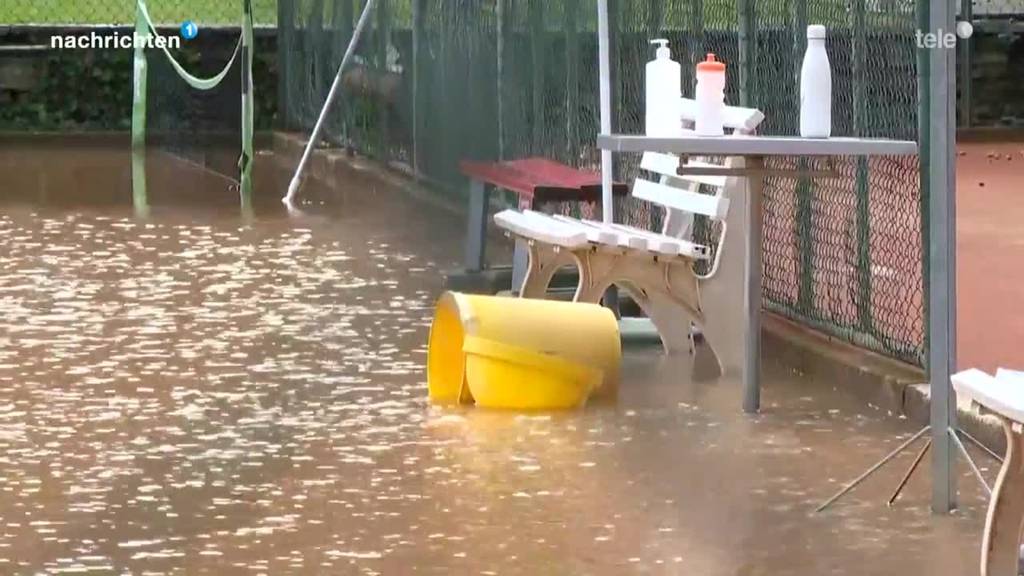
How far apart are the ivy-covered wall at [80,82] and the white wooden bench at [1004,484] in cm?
1660

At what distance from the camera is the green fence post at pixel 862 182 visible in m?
7.65

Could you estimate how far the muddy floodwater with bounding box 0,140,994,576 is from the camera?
538 cm

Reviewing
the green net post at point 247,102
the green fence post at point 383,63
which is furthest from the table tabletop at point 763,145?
the green fence post at point 383,63

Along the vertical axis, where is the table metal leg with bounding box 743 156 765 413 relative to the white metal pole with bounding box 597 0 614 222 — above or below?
below

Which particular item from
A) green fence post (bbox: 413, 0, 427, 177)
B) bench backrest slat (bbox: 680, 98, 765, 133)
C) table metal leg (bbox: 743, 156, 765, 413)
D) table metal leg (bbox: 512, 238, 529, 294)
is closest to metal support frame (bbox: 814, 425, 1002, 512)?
table metal leg (bbox: 743, 156, 765, 413)

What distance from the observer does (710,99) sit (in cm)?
657

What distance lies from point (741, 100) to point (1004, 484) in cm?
418

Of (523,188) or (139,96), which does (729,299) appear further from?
(139,96)

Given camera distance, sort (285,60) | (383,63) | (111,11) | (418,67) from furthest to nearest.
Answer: (111,11), (285,60), (383,63), (418,67)

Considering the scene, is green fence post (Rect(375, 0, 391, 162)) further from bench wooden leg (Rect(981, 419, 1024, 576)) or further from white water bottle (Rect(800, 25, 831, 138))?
bench wooden leg (Rect(981, 419, 1024, 576))

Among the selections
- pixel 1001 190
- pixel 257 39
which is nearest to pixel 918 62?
pixel 1001 190

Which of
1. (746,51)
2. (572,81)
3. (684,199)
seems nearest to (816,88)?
(684,199)

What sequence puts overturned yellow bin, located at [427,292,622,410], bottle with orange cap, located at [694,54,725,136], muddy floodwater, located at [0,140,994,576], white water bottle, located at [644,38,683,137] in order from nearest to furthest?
muddy floodwater, located at [0,140,994,576] < bottle with orange cap, located at [694,54,725,136] < white water bottle, located at [644,38,683,137] < overturned yellow bin, located at [427,292,622,410]

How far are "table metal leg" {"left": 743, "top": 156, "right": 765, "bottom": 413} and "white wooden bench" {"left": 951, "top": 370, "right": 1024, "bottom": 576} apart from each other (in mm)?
2183
